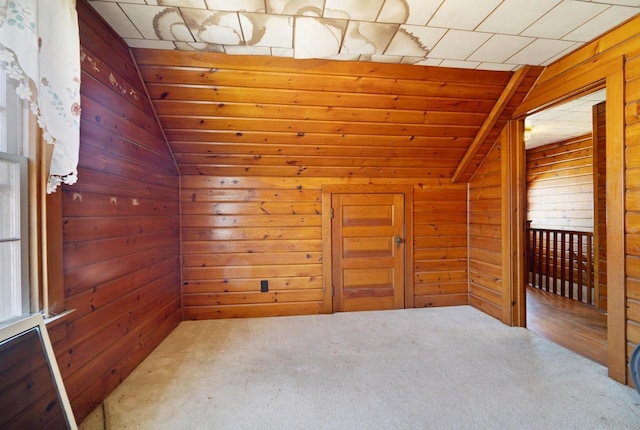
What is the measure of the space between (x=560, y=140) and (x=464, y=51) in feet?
12.6

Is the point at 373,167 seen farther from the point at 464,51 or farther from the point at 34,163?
the point at 34,163

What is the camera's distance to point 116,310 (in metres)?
1.63

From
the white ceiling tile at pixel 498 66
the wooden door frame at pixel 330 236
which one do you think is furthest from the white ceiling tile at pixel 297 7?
the wooden door frame at pixel 330 236

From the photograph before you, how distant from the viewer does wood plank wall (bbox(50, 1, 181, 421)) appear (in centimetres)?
132

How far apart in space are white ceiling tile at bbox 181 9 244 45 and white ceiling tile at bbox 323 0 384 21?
0.53 m

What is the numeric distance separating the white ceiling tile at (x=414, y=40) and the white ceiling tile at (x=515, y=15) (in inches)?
10.3

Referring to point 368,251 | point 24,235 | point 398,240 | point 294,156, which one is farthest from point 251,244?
point 24,235

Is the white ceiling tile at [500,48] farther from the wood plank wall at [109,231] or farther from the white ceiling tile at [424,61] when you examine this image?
the wood plank wall at [109,231]

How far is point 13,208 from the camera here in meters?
1.08

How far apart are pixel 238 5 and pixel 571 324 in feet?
11.9

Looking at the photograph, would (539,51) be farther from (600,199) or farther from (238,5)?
(238,5)

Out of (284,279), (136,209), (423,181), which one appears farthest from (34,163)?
(423,181)

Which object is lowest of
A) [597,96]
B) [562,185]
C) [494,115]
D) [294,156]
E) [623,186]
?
[623,186]

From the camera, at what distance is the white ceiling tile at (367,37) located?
1563mm
